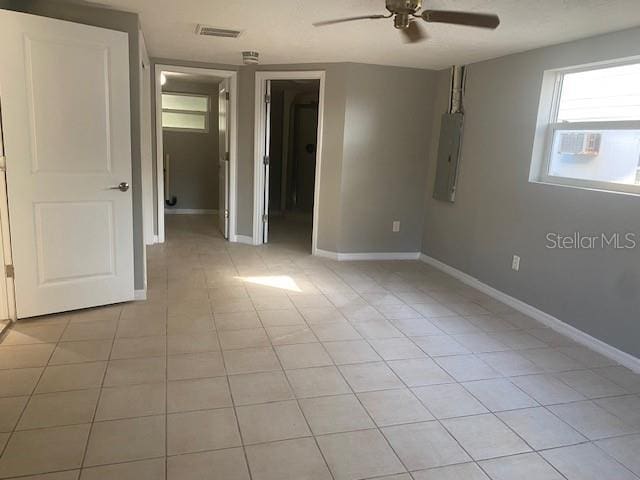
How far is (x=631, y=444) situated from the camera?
209 cm

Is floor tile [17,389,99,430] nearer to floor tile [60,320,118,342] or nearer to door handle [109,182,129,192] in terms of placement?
floor tile [60,320,118,342]

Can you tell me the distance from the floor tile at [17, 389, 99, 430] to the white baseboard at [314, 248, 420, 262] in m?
3.20

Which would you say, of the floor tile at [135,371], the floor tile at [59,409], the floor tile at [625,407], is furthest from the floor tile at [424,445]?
the floor tile at [59,409]

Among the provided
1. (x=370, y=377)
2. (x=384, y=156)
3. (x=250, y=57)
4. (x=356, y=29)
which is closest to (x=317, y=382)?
(x=370, y=377)

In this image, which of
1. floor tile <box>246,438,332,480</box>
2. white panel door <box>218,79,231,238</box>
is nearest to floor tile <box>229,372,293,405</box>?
floor tile <box>246,438,332,480</box>

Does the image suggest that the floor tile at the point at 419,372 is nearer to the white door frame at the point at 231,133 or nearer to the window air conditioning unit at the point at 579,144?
the window air conditioning unit at the point at 579,144

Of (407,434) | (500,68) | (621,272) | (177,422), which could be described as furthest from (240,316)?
(500,68)

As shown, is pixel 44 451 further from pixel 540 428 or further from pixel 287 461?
pixel 540 428

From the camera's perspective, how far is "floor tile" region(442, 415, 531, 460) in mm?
1986

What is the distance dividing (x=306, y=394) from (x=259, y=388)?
25 centimetres

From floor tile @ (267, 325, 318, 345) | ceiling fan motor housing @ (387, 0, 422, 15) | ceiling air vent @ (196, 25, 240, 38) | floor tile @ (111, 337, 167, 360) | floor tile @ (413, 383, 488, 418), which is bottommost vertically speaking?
floor tile @ (413, 383, 488, 418)

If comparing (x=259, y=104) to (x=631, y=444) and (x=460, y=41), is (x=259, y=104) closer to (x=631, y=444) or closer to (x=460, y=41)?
(x=460, y=41)

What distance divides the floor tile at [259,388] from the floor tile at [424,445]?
57 centimetres

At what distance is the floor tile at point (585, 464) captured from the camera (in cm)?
187
